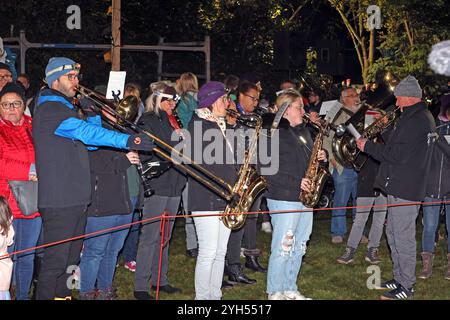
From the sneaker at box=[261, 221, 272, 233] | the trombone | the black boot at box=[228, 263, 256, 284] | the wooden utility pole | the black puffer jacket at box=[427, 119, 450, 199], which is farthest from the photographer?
the wooden utility pole

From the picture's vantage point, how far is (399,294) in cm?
749

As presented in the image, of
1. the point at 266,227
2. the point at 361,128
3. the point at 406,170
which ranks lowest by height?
the point at 266,227

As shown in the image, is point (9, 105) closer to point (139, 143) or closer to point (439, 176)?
point (139, 143)

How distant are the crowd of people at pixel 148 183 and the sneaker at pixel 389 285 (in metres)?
0.02

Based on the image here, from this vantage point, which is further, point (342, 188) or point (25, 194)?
point (342, 188)

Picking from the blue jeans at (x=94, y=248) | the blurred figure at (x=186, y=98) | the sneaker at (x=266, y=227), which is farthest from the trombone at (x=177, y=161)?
the sneaker at (x=266, y=227)

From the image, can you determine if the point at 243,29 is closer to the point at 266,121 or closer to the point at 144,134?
the point at 266,121

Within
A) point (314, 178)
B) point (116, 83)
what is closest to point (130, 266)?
point (116, 83)

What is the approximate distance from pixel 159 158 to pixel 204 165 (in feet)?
2.56

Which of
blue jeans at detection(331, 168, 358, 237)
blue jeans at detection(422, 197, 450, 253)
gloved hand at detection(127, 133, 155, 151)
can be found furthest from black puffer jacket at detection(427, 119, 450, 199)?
gloved hand at detection(127, 133, 155, 151)

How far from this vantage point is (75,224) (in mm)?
6191

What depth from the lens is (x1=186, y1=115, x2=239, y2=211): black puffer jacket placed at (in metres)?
6.64

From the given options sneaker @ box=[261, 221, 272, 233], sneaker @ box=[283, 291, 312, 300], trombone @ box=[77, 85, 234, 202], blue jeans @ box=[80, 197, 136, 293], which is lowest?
sneaker @ box=[283, 291, 312, 300]

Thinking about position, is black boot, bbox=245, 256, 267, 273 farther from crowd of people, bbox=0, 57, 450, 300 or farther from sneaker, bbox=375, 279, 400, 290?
sneaker, bbox=375, 279, 400, 290
